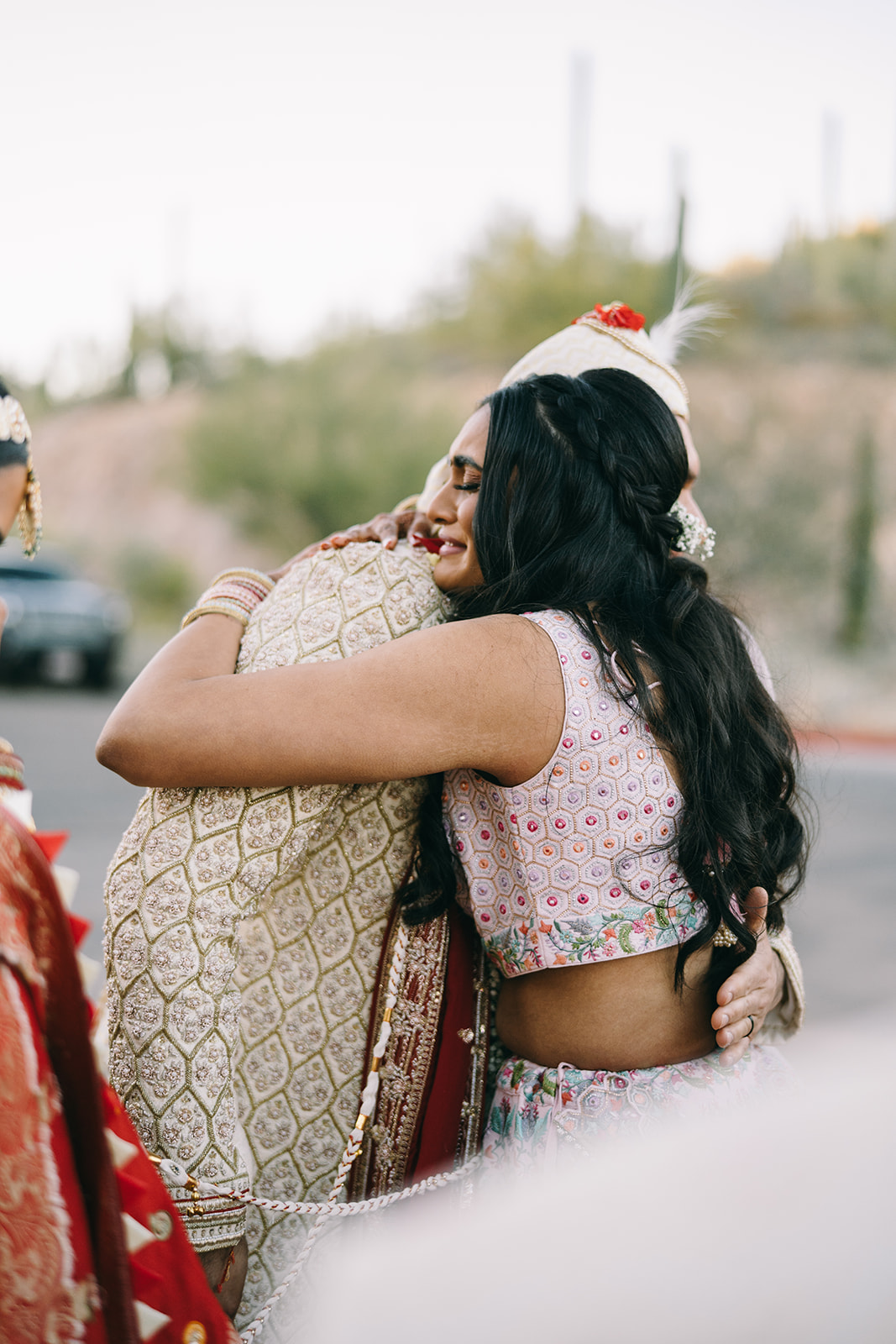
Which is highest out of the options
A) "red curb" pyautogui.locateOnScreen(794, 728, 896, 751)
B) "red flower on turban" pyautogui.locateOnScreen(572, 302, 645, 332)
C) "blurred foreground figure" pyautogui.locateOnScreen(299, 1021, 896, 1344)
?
"red flower on turban" pyautogui.locateOnScreen(572, 302, 645, 332)

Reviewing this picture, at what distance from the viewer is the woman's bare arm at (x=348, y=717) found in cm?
143

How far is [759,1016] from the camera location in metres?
1.81

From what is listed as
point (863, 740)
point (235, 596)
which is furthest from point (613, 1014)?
point (863, 740)

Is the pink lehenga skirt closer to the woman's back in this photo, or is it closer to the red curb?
the woman's back

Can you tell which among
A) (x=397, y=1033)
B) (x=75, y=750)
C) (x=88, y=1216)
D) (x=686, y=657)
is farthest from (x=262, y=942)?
(x=75, y=750)

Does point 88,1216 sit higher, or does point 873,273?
point 873,273

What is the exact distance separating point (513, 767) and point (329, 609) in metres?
0.35

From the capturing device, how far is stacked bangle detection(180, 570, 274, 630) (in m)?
1.69

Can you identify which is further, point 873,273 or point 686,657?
point 873,273

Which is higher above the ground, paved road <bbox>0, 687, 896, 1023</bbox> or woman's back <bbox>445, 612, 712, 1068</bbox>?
woman's back <bbox>445, 612, 712, 1068</bbox>

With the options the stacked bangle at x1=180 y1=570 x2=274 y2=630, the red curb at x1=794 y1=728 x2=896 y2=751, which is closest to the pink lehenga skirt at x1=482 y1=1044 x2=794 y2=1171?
the stacked bangle at x1=180 y1=570 x2=274 y2=630

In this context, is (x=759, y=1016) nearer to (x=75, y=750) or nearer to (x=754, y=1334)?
(x=754, y=1334)

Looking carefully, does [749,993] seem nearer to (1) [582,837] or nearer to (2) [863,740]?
(1) [582,837]

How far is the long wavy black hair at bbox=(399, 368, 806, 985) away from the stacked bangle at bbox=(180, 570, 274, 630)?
0.32 metres
